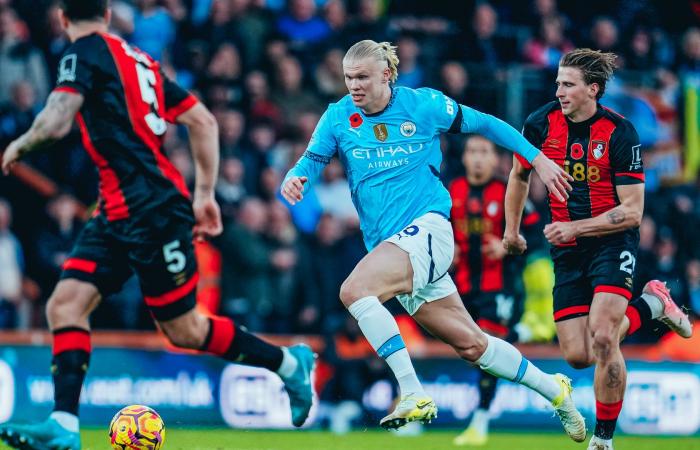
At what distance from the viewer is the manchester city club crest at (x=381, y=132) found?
28.2 ft

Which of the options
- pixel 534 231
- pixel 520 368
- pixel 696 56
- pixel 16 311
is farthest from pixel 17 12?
pixel 696 56

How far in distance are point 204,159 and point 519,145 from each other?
2.14 meters

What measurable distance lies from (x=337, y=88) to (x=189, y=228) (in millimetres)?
8407

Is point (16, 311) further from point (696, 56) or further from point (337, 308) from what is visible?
point (696, 56)

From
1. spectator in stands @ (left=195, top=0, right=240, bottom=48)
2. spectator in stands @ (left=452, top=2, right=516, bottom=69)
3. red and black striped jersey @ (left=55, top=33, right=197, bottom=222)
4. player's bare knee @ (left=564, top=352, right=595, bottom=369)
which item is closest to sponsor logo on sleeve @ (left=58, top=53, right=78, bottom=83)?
red and black striped jersey @ (left=55, top=33, right=197, bottom=222)

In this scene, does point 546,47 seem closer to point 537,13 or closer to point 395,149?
point 537,13

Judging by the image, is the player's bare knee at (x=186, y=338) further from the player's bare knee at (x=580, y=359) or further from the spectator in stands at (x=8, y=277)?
the spectator in stands at (x=8, y=277)

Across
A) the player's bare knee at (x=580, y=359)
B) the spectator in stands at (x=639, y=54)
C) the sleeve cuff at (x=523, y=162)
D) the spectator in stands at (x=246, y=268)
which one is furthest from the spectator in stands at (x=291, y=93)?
the player's bare knee at (x=580, y=359)

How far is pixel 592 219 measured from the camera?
29.7 feet

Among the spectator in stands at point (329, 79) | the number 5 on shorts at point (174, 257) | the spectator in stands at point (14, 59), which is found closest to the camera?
the number 5 on shorts at point (174, 257)

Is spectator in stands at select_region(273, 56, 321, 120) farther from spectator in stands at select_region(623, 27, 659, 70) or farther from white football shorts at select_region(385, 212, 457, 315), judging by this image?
white football shorts at select_region(385, 212, 457, 315)

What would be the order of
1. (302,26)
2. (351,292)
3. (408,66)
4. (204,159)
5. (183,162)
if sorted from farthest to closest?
(408,66) < (302,26) < (183,162) < (204,159) < (351,292)

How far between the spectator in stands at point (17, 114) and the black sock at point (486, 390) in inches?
229

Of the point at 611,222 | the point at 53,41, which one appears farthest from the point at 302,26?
the point at 611,222
